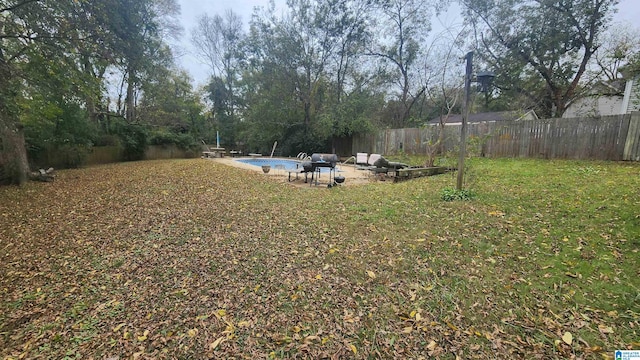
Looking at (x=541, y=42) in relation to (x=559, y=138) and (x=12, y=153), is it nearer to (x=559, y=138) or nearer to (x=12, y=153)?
(x=559, y=138)

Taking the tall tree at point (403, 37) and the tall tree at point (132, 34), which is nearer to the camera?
the tall tree at point (132, 34)

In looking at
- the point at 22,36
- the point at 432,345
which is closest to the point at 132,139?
the point at 22,36

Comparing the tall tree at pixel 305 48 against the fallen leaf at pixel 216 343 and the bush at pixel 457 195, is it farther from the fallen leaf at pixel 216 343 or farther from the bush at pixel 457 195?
the fallen leaf at pixel 216 343

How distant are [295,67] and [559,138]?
14463 mm

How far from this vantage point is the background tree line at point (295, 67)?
5.59 metres

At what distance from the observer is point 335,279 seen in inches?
102

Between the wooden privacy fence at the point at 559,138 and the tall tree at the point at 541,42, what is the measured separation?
667cm

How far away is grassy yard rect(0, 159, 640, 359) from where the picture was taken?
→ 1.90 m

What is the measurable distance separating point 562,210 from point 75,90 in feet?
33.0

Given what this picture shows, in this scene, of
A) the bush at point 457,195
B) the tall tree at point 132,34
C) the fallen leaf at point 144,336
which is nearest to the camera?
the fallen leaf at point 144,336

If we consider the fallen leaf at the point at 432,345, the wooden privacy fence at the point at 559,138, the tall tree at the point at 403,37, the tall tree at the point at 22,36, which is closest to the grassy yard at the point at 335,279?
the fallen leaf at the point at 432,345

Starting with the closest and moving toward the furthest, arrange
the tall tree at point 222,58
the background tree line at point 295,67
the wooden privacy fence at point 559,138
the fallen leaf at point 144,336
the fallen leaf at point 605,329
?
the fallen leaf at point 605,329 → the fallen leaf at point 144,336 → the background tree line at point 295,67 → the wooden privacy fence at point 559,138 → the tall tree at point 222,58

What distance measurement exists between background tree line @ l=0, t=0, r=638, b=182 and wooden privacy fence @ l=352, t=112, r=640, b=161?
7.34ft

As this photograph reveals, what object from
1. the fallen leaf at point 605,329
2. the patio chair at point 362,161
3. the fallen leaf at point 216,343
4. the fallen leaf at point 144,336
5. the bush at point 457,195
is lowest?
the fallen leaf at point 144,336
